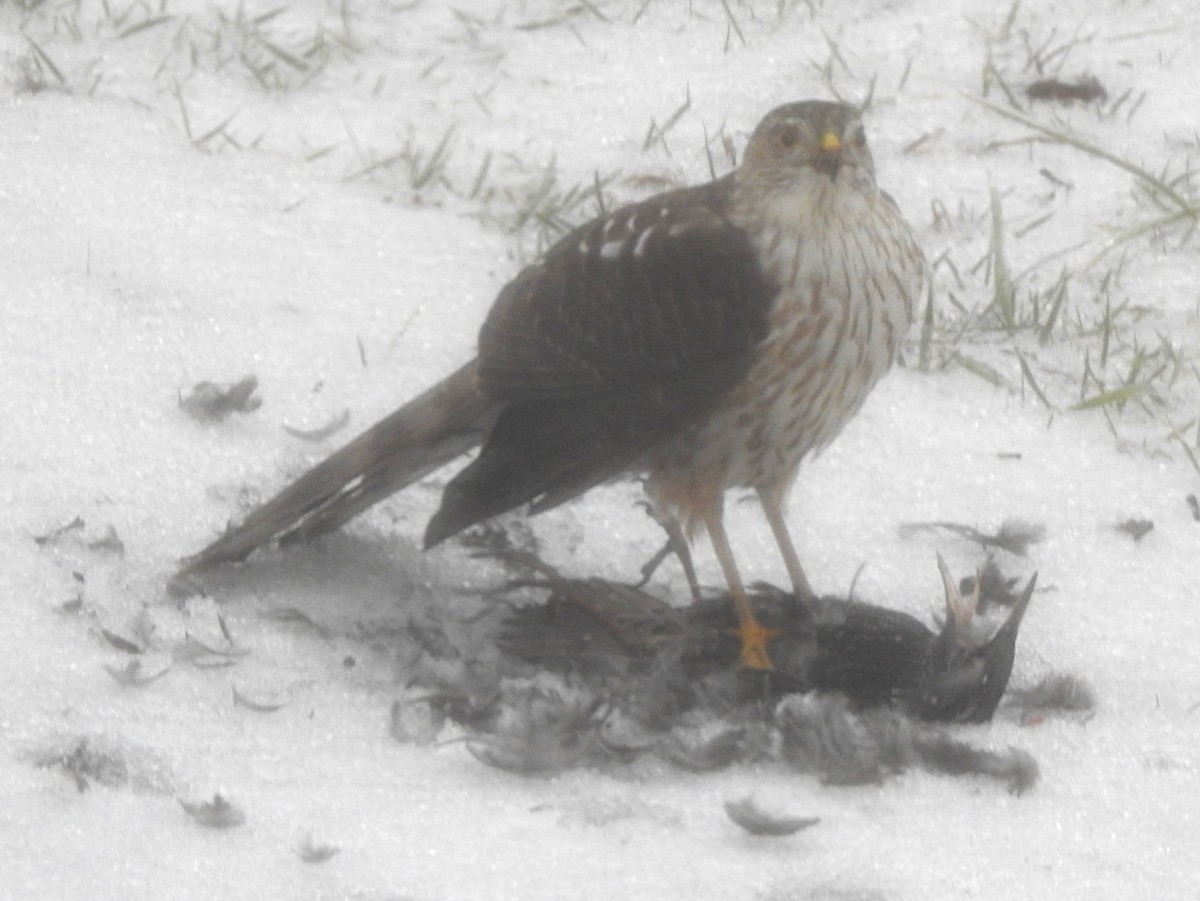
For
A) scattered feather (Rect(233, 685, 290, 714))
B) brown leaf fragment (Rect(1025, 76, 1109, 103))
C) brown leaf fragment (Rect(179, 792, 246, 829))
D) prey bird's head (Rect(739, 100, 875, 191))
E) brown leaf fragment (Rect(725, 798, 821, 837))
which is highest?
prey bird's head (Rect(739, 100, 875, 191))

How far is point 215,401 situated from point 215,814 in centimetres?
149

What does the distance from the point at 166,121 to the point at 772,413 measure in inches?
92.1

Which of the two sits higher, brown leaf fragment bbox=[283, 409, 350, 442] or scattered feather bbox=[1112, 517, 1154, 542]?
scattered feather bbox=[1112, 517, 1154, 542]

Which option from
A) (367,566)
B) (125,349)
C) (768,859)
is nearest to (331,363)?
(125,349)

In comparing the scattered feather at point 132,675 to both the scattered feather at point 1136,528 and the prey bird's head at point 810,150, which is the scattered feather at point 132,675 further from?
the scattered feather at point 1136,528

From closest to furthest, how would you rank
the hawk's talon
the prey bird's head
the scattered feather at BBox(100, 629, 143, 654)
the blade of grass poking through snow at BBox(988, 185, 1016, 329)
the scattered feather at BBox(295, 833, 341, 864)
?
1. the scattered feather at BBox(295, 833, 341, 864)
2. the scattered feather at BBox(100, 629, 143, 654)
3. the hawk's talon
4. the prey bird's head
5. the blade of grass poking through snow at BBox(988, 185, 1016, 329)

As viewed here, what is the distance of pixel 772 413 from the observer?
4.14 meters

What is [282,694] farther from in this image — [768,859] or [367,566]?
[768,859]

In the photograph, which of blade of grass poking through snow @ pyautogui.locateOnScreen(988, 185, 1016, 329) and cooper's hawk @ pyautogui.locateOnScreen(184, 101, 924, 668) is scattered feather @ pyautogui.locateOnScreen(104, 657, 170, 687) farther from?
blade of grass poking through snow @ pyautogui.locateOnScreen(988, 185, 1016, 329)

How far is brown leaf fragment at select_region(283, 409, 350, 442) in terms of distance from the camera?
4684 millimetres

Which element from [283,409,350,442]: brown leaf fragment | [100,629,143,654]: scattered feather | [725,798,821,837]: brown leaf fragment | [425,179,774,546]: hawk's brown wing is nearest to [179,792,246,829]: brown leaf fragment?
[100,629,143,654]: scattered feather

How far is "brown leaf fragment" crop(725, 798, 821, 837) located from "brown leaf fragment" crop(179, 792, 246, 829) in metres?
0.74

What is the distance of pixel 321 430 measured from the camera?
15.4ft

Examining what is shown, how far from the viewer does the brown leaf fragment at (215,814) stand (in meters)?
3.33
